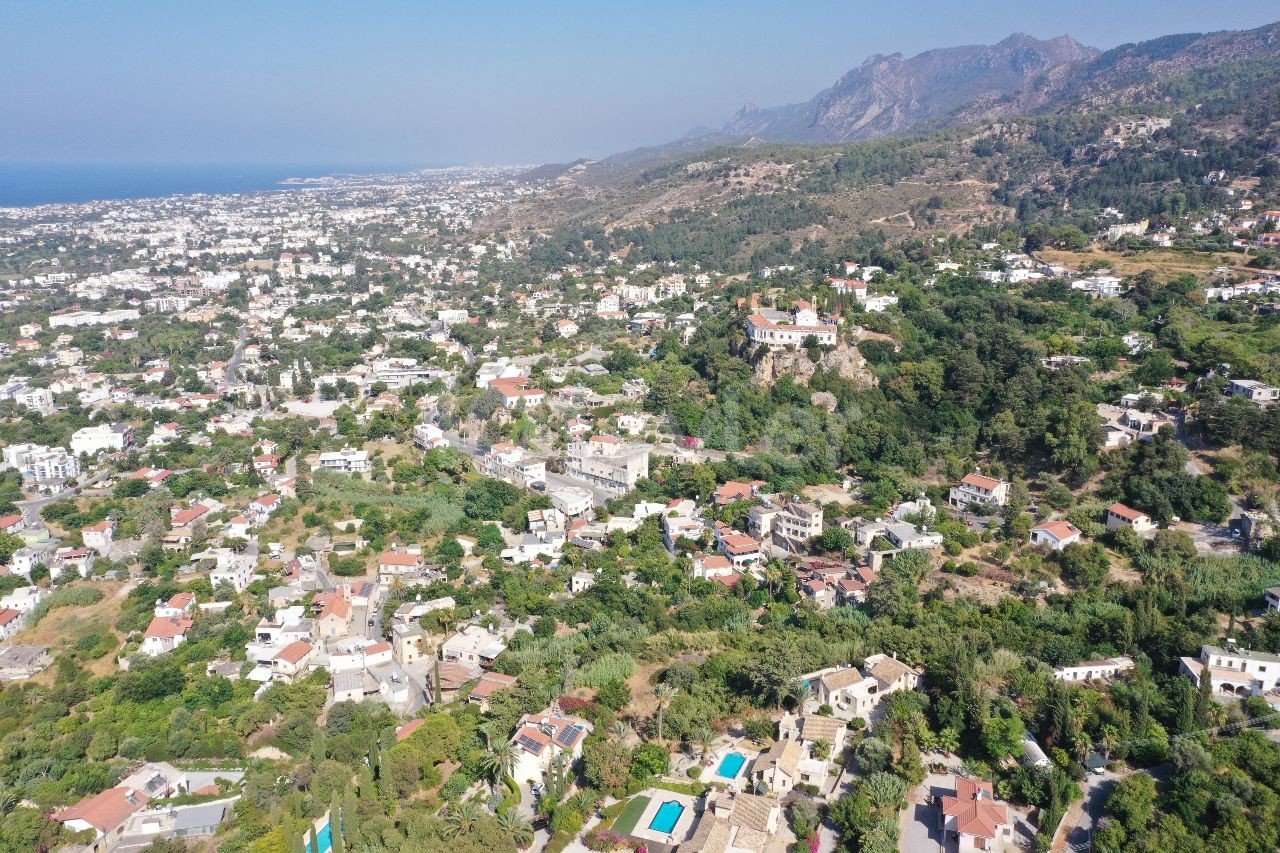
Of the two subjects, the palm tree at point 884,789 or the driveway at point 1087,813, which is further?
the palm tree at point 884,789

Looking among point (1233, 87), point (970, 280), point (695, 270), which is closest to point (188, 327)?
point (695, 270)

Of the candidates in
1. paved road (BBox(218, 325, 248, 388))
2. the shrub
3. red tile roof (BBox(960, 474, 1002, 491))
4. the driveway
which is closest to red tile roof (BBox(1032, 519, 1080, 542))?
red tile roof (BBox(960, 474, 1002, 491))

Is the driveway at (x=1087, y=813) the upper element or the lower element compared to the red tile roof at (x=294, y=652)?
lower

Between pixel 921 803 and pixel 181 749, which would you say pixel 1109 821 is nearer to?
pixel 921 803

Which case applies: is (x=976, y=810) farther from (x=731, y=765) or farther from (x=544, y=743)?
(x=544, y=743)

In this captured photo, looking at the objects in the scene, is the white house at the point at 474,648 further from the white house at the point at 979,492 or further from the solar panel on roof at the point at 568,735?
the white house at the point at 979,492

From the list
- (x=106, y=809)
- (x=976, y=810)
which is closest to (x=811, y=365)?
(x=976, y=810)

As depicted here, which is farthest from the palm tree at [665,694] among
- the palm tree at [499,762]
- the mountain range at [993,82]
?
the mountain range at [993,82]

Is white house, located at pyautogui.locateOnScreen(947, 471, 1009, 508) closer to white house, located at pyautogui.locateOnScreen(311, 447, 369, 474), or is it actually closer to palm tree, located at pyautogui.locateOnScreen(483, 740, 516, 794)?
palm tree, located at pyautogui.locateOnScreen(483, 740, 516, 794)
